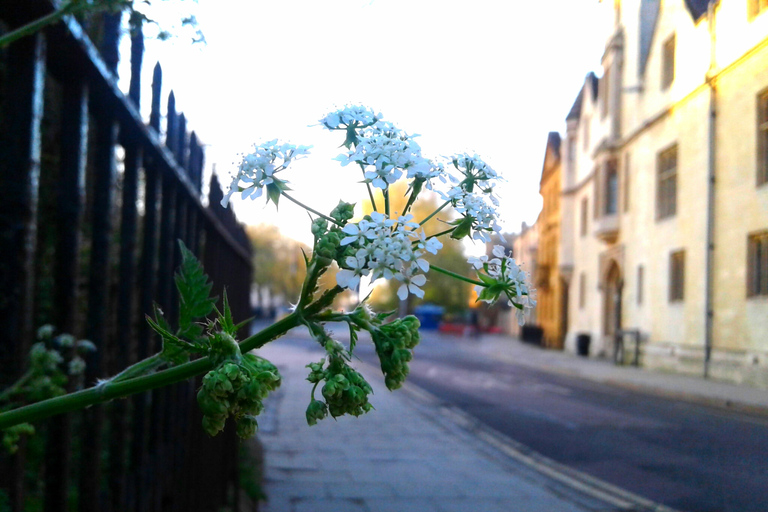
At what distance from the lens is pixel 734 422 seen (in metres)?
4.62

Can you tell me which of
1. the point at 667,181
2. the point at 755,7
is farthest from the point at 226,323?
the point at 667,181

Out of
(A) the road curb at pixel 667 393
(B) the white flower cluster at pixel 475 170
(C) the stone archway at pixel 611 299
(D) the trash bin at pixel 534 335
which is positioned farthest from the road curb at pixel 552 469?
(D) the trash bin at pixel 534 335

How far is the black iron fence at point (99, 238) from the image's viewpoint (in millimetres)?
1782

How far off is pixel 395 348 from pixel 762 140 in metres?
2.17

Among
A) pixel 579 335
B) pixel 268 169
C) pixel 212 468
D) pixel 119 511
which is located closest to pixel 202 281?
pixel 268 169

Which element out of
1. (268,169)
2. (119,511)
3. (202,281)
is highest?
(268,169)

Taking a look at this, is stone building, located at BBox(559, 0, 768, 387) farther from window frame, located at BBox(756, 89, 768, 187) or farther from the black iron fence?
the black iron fence

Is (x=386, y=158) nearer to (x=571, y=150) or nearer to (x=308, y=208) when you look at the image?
(x=308, y=208)

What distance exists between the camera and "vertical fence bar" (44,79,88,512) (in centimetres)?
210

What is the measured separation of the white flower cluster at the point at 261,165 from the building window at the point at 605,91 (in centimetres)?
177

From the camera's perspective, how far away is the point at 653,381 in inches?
649

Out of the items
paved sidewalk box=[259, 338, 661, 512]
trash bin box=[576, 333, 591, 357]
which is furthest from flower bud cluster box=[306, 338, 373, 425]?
trash bin box=[576, 333, 591, 357]

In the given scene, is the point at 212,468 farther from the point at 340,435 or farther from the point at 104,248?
the point at 340,435

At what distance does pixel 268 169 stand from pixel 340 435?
9.68 meters
